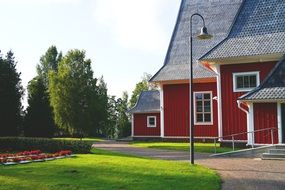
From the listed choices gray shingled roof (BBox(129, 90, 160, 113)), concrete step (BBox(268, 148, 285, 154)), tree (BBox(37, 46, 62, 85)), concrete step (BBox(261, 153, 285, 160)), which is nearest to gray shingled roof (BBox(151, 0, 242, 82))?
gray shingled roof (BBox(129, 90, 160, 113))

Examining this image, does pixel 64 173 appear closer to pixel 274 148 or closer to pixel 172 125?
pixel 274 148

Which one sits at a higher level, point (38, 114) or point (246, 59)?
point (246, 59)

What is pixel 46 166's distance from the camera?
1401 cm

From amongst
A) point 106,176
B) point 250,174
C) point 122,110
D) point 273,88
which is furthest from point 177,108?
point 122,110

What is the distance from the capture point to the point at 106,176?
11773mm

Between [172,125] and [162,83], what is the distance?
11.1 ft

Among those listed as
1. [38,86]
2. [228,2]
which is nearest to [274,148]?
[228,2]

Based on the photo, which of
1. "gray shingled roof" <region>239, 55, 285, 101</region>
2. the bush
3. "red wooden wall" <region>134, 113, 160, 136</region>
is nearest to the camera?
the bush

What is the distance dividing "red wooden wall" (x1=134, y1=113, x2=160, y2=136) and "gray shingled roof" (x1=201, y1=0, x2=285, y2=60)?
1323 centimetres

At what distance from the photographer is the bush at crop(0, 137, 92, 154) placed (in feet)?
67.6

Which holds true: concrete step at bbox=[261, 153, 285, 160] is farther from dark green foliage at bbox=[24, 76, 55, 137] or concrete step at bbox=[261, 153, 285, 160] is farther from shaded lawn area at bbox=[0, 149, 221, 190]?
dark green foliage at bbox=[24, 76, 55, 137]

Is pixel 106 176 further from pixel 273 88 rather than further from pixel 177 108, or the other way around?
pixel 177 108

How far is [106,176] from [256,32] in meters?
17.1

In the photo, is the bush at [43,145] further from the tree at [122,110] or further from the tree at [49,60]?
the tree at [49,60]
